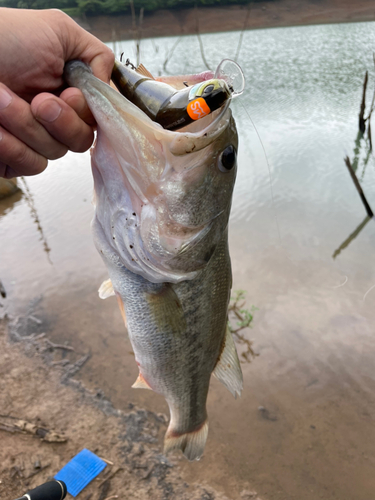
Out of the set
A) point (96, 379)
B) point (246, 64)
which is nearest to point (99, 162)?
point (96, 379)

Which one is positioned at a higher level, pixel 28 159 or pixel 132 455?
pixel 28 159

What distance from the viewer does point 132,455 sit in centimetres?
279

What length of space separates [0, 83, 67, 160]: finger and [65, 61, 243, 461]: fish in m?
0.18

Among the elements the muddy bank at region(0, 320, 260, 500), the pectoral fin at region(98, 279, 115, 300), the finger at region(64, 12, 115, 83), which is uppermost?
the finger at region(64, 12, 115, 83)

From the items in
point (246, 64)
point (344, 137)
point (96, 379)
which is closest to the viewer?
point (96, 379)

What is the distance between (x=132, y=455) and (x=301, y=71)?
15.2 m

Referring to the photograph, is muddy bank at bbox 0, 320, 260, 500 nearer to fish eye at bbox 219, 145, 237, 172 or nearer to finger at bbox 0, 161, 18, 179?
finger at bbox 0, 161, 18, 179

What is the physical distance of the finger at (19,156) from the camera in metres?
1.23

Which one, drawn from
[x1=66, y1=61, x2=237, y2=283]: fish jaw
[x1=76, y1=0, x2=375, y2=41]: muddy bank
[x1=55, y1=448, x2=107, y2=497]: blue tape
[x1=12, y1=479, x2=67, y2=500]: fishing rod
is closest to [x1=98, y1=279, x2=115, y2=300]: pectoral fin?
[x1=66, y1=61, x2=237, y2=283]: fish jaw

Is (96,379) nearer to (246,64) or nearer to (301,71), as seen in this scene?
(301,71)

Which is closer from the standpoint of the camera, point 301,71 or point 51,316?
point 51,316

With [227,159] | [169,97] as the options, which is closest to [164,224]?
[227,159]

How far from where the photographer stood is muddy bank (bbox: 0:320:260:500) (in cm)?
259

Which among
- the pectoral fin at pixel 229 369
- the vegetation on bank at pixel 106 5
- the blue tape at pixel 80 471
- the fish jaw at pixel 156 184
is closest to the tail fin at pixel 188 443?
the pectoral fin at pixel 229 369
